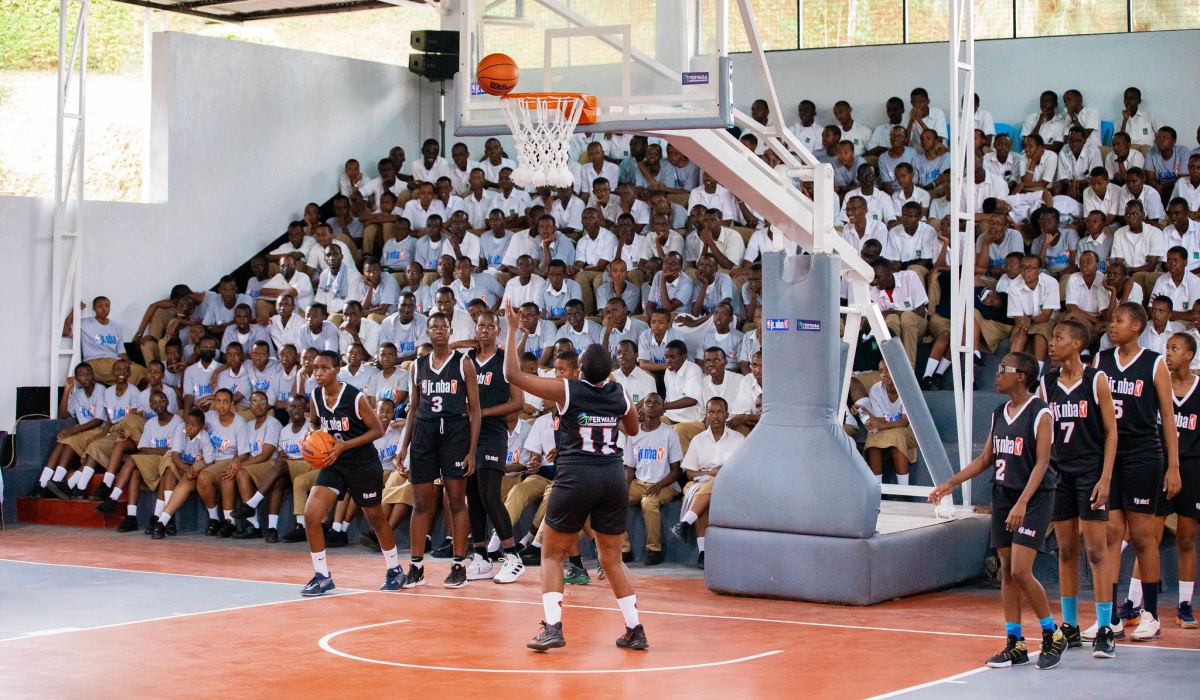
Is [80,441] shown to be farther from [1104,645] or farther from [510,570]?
[1104,645]

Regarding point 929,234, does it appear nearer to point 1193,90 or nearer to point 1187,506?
point 1193,90

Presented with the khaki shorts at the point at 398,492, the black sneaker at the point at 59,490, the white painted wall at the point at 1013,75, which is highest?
the white painted wall at the point at 1013,75

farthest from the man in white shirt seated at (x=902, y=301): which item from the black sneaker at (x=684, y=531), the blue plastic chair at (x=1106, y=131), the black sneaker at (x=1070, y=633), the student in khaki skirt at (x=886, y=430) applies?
the black sneaker at (x=1070, y=633)

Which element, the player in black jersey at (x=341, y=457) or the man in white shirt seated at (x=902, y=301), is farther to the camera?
the man in white shirt seated at (x=902, y=301)

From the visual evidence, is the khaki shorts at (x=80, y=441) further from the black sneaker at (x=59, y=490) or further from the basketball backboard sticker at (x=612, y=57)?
the basketball backboard sticker at (x=612, y=57)

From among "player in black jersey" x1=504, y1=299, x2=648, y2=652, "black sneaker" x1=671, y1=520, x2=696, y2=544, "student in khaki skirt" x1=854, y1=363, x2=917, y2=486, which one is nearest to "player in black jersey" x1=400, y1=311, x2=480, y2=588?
"black sneaker" x1=671, y1=520, x2=696, y2=544

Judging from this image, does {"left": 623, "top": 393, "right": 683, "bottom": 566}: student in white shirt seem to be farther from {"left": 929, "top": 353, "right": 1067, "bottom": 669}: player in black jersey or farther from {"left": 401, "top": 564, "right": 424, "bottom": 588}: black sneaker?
{"left": 929, "top": 353, "right": 1067, "bottom": 669}: player in black jersey

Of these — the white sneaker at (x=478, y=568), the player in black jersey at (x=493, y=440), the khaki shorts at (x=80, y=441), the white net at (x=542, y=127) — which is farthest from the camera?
the khaki shorts at (x=80, y=441)

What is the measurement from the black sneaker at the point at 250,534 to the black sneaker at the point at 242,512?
15 cm

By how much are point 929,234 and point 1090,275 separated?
1964 millimetres

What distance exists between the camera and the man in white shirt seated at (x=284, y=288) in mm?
16547

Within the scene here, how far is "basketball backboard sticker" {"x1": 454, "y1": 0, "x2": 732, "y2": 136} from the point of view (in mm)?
8969

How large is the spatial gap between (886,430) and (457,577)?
4100 millimetres

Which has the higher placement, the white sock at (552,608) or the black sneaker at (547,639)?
the white sock at (552,608)
